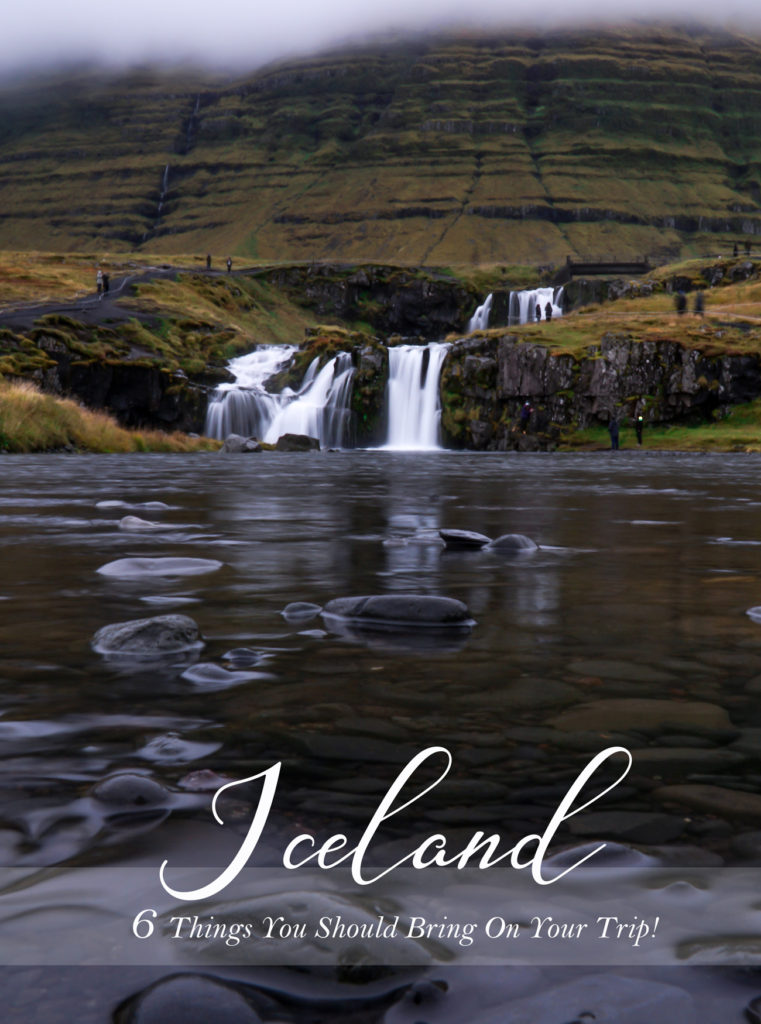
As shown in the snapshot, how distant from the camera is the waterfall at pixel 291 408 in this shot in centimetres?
5831

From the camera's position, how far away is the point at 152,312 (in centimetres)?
8238

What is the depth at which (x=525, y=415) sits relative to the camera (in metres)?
58.3

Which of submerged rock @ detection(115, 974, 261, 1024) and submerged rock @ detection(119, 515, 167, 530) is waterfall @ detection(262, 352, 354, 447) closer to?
submerged rock @ detection(119, 515, 167, 530)

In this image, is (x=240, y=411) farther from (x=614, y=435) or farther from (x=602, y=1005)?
(x=602, y=1005)

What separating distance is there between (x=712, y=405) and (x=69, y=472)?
46.4 m

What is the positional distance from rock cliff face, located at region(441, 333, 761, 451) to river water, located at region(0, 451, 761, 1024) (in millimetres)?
52817

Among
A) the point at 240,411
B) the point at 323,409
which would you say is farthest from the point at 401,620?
the point at 323,409

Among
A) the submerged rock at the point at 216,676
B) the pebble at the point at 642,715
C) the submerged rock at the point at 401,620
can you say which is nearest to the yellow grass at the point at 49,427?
the submerged rock at the point at 401,620

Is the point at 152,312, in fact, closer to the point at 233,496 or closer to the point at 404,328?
the point at 404,328

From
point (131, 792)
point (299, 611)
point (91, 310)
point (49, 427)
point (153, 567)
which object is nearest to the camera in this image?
point (131, 792)

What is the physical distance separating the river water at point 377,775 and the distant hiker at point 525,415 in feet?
173

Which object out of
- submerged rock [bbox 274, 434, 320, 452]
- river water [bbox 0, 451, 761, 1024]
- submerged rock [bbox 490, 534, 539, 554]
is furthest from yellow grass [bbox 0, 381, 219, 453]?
river water [bbox 0, 451, 761, 1024]

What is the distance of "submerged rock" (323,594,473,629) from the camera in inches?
175

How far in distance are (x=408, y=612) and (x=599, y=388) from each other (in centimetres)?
5504
